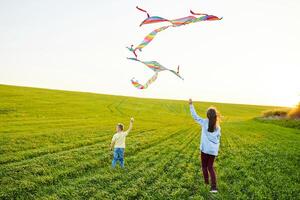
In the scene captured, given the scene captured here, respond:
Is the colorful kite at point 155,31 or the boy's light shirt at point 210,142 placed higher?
the colorful kite at point 155,31

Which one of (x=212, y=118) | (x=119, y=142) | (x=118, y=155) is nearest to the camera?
(x=212, y=118)

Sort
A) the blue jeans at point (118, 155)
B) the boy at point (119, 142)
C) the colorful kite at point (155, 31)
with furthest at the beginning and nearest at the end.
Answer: the blue jeans at point (118, 155)
the boy at point (119, 142)
the colorful kite at point (155, 31)

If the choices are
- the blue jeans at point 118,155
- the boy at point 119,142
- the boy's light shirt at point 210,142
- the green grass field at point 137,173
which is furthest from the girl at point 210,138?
the blue jeans at point 118,155

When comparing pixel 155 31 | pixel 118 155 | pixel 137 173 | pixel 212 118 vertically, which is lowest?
pixel 137 173

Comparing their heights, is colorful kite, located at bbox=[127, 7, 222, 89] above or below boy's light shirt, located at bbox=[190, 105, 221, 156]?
above

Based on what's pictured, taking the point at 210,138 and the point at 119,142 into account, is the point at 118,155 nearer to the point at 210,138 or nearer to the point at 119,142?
the point at 119,142

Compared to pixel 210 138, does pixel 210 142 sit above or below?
below

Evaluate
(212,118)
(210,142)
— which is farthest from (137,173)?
(212,118)

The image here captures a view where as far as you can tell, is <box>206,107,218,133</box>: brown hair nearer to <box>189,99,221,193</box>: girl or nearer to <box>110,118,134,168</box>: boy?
<box>189,99,221,193</box>: girl

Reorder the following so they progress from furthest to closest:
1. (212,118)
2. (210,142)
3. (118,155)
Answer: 1. (118,155)
2. (210,142)
3. (212,118)

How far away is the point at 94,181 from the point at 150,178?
1.93m

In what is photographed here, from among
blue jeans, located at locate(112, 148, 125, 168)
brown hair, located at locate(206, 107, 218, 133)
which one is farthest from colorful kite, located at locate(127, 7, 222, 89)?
blue jeans, located at locate(112, 148, 125, 168)

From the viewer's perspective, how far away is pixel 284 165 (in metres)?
14.3

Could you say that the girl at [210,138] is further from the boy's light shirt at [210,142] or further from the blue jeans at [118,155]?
the blue jeans at [118,155]
